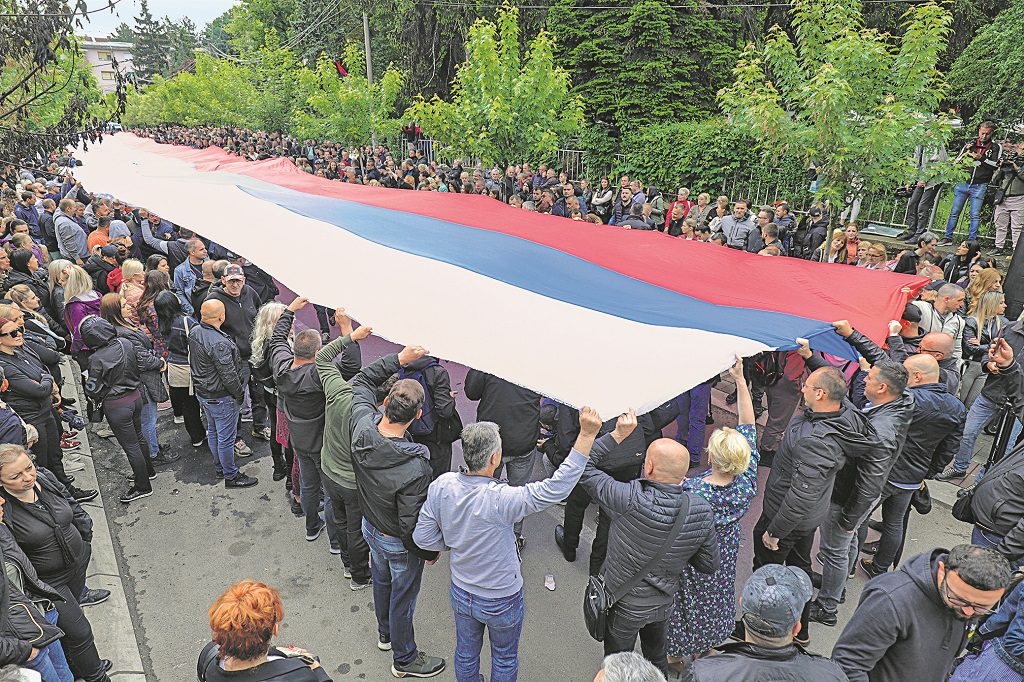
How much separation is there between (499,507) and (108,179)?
1086cm

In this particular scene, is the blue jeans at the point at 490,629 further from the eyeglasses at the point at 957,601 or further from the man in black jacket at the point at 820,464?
the eyeglasses at the point at 957,601

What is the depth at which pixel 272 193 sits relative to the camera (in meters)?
8.70

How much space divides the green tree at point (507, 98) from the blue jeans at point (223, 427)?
9396 mm

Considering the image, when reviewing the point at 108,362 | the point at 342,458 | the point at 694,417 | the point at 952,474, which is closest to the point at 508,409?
the point at 342,458

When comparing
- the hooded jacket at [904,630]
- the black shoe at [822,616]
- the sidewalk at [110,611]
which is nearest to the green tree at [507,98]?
the sidewalk at [110,611]

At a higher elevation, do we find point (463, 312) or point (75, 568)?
point (463, 312)

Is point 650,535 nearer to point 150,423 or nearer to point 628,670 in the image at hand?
point 628,670

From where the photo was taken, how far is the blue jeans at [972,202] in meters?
10.6

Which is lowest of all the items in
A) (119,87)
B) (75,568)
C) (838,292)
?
(75,568)

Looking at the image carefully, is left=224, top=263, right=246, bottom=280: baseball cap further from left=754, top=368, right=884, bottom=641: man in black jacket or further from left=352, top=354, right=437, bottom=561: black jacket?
left=754, top=368, right=884, bottom=641: man in black jacket

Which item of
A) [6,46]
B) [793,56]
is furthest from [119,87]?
[793,56]

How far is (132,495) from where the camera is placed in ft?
18.9

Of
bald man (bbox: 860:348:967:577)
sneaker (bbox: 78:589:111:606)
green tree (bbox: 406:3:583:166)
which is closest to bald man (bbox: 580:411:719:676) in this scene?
bald man (bbox: 860:348:967:577)

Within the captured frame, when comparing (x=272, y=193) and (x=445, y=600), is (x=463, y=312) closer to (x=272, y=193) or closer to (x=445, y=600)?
(x=445, y=600)
